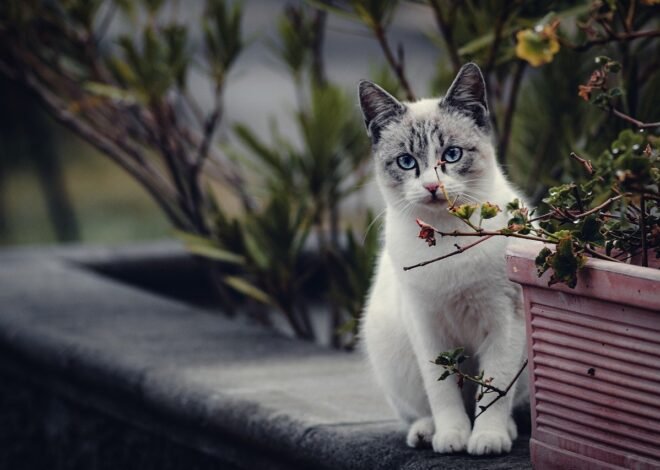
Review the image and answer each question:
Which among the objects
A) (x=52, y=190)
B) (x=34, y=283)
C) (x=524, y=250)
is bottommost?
(x=52, y=190)

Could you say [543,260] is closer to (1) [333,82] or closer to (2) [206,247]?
(2) [206,247]

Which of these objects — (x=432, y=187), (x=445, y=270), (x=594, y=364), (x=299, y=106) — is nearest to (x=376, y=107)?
(x=432, y=187)

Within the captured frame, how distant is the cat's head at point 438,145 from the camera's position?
2.03 meters

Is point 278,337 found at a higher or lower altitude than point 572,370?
lower

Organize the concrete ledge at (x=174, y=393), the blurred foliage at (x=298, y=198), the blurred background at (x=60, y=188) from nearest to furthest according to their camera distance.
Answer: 1. the concrete ledge at (x=174, y=393)
2. the blurred foliage at (x=298, y=198)
3. the blurred background at (x=60, y=188)

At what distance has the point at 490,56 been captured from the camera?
252 cm

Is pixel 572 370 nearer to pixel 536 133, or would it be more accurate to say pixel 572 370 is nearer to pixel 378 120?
pixel 378 120

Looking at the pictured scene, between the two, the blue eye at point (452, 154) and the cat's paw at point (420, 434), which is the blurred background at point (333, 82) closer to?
the blue eye at point (452, 154)

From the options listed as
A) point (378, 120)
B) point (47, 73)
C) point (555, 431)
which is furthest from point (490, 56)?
point (47, 73)

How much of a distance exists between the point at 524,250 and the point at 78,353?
5.34ft

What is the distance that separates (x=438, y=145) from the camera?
2061 millimetres

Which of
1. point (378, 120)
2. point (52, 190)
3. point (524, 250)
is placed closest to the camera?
point (524, 250)

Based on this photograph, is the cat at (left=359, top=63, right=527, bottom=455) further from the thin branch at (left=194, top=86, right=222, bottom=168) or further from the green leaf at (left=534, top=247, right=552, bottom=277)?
the thin branch at (left=194, top=86, right=222, bottom=168)

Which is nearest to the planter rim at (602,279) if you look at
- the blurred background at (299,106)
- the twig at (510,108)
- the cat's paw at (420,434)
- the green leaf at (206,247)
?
the cat's paw at (420,434)
